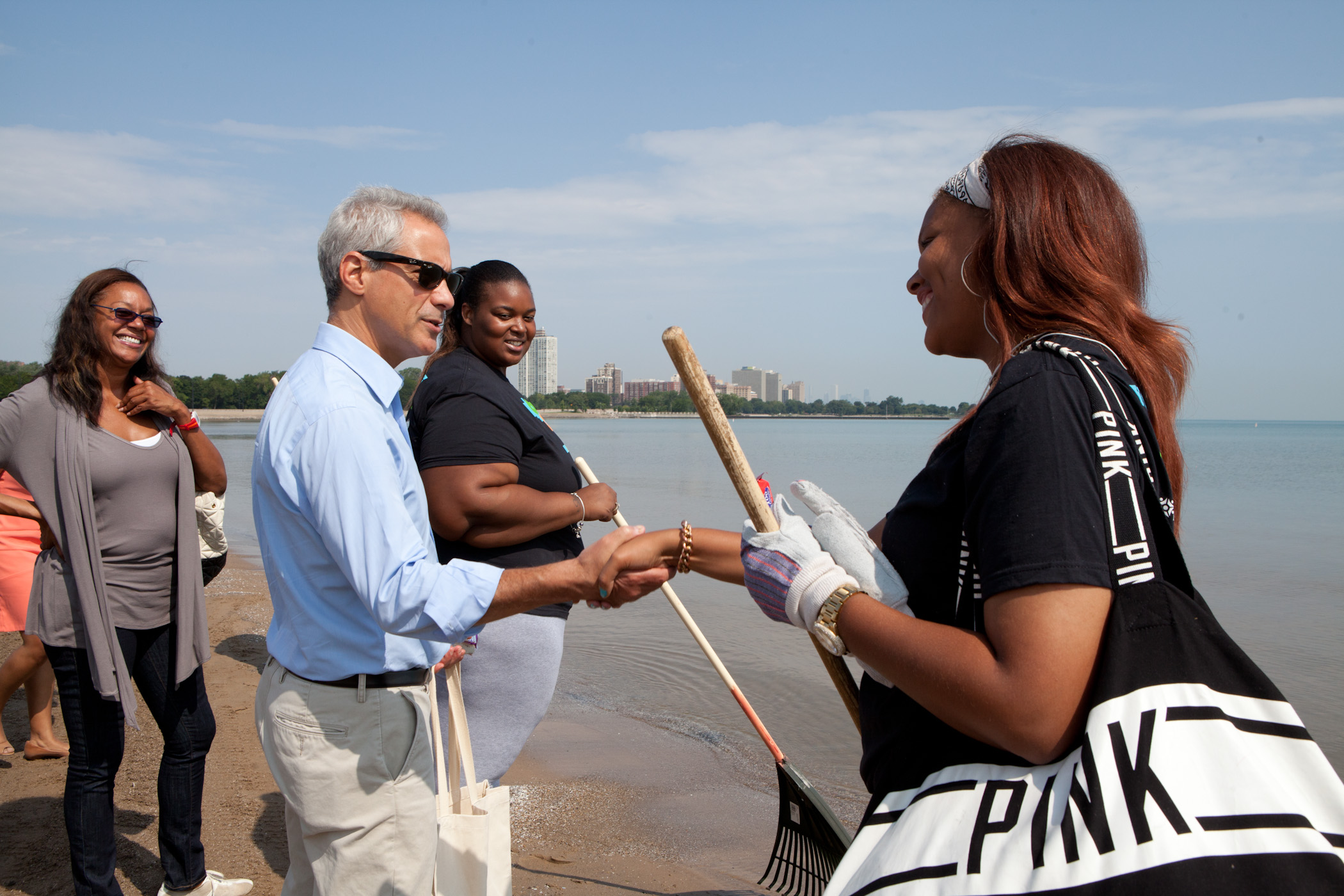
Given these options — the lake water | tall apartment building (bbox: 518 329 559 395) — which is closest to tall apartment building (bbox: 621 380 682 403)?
tall apartment building (bbox: 518 329 559 395)

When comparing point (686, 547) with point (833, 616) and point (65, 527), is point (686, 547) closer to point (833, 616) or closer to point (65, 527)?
point (833, 616)

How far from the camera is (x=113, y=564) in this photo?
10.9 ft

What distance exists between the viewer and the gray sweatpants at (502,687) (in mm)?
2939

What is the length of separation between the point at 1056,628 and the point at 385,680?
161 cm

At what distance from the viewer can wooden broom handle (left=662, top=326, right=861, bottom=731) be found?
2029 millimetres

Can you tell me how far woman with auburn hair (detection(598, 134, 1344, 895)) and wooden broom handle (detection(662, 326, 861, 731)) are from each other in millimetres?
248

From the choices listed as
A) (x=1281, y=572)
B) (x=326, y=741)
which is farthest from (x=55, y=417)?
(x=1281, y=572)

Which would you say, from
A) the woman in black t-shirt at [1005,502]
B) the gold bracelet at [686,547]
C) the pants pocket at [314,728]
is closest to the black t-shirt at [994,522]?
the woman in black t-shirt at [1005,502]

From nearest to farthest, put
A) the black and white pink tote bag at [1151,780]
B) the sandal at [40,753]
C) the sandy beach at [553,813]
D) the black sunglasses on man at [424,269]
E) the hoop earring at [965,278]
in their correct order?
1. the black and white pink tote bag at [1151,780]
2. the hoop earring at [965,278]
3. the black sunglasses on man at [424,269]
4. the sandy beach at [553,813]
5. the sandal at [40,753]

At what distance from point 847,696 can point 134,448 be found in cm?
297

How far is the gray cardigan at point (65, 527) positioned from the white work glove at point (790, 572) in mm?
2636

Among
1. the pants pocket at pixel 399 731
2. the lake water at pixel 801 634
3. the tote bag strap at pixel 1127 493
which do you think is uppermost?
the tote bag strap at pixel 1127 493

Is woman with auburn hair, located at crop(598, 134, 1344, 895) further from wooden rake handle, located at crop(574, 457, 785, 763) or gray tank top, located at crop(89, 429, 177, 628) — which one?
gray tank top, located at crop(89, 429, 177, 628)

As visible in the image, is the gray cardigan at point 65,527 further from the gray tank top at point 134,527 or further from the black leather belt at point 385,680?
the black leather belt at point 385,680
